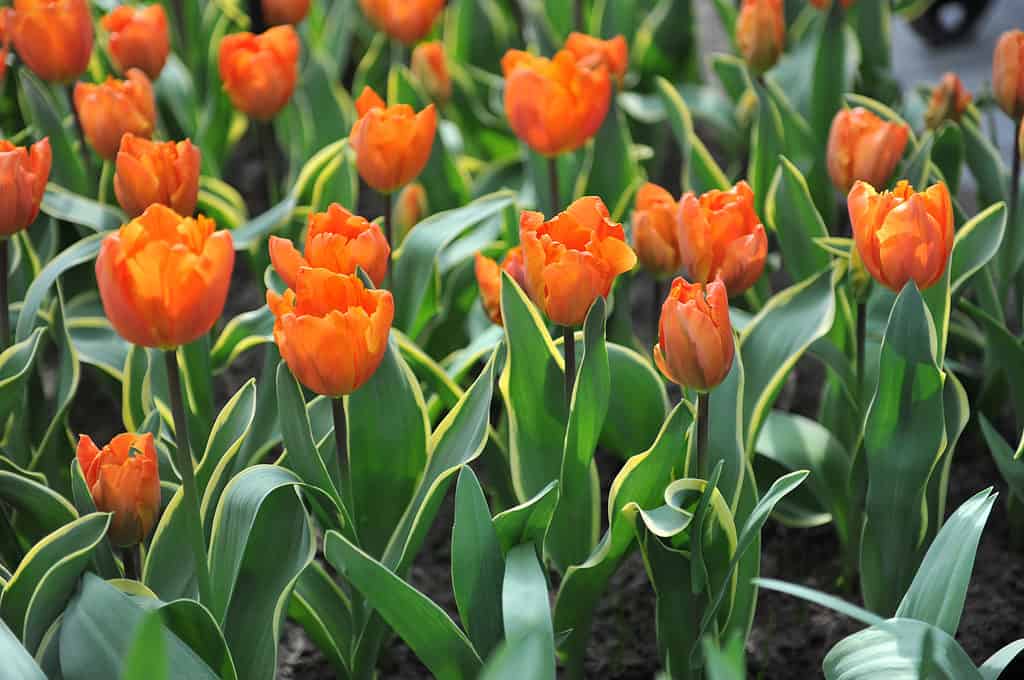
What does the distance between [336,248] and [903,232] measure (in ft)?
1.75

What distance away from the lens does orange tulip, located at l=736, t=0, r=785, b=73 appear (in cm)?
193

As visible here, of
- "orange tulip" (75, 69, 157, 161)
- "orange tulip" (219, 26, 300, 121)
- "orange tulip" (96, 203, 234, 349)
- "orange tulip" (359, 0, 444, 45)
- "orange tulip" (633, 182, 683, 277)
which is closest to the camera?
"orange tulip" (96, 203, 234, 349)

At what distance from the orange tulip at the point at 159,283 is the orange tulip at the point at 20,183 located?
0.38 m

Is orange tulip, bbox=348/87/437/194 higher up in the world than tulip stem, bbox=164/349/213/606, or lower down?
higher up

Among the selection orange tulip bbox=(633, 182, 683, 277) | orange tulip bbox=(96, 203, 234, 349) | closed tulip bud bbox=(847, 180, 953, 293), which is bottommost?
orange tulip bbox=(633, 182, 683, 277)

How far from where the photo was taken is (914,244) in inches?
48.5

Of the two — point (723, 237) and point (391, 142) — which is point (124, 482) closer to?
point (391, 142)

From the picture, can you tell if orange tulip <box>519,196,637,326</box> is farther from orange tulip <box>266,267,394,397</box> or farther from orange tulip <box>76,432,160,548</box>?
orange tulip <box>76,432,160,548</box>

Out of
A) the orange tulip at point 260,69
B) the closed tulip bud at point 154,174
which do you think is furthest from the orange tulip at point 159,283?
the orange tulip at point 260,69

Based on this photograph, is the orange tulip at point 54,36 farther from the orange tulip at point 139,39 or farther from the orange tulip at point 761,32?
the orange tulip at point 761,32

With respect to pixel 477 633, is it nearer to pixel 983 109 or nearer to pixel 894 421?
pixel 894 421

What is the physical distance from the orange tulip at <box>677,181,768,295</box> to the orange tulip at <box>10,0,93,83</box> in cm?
92

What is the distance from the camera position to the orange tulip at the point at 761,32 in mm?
1935

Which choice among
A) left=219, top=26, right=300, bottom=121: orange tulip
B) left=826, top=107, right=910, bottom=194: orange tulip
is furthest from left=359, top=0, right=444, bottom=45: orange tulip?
left=826, top=107, right=910, bottom=194: orange tulip
